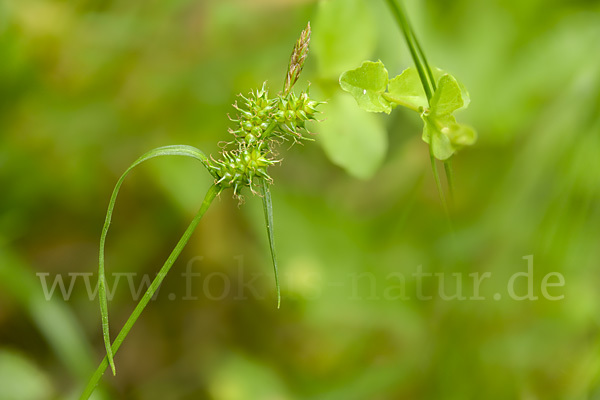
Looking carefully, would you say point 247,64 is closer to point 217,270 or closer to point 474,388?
point 217,270

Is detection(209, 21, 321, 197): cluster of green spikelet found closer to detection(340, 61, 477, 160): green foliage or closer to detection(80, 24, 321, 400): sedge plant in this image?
detection(80, 24, 321, 400): sedge plant

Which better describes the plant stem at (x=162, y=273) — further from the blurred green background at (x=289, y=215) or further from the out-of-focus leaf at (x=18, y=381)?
the blurred green background at (x=289, y=215)

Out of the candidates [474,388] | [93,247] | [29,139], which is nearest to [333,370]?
[474,388]

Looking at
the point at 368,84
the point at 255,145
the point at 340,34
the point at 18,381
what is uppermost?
the point at 340,34

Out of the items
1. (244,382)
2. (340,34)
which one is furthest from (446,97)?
(244,382)

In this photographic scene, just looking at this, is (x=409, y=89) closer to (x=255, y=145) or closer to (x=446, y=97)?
(x=446, y=97)

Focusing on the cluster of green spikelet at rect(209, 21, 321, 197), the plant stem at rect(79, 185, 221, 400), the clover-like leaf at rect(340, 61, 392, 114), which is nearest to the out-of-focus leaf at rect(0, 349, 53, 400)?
the plant stem at rect(79, 185, 221, 400)
